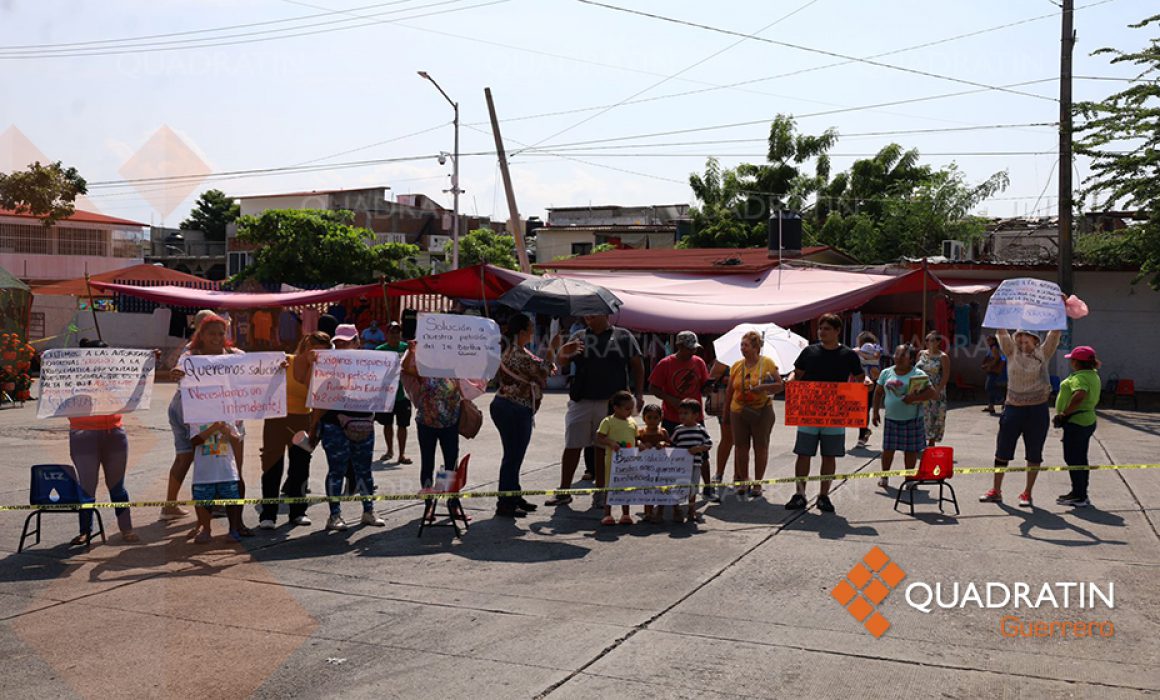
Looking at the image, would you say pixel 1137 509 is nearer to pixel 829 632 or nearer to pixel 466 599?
pixel 829 632

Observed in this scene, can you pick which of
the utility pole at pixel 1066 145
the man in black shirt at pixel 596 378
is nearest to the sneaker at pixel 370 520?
the man in black shirt at pixel 596 378

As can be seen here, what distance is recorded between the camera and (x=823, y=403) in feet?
32.4

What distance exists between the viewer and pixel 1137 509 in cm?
1031

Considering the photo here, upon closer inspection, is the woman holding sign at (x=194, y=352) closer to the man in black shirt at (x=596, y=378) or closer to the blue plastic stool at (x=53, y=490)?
the blue plastic stool at (x=53, y=490)

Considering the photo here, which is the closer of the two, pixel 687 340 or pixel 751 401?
pixel 687 340

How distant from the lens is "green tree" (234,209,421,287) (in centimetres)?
4341

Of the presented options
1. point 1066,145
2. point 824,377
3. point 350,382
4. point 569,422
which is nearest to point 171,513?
point 350,382

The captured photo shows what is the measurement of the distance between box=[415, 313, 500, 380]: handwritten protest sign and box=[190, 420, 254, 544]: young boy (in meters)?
1.75

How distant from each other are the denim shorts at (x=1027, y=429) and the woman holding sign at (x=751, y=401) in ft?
7.57

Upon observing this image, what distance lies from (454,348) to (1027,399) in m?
5.60

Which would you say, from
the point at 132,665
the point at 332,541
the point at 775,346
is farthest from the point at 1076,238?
the point at 132,665

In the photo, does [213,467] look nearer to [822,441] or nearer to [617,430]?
[617,430]

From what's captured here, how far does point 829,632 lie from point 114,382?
5.81 m

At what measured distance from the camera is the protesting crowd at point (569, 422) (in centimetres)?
844
